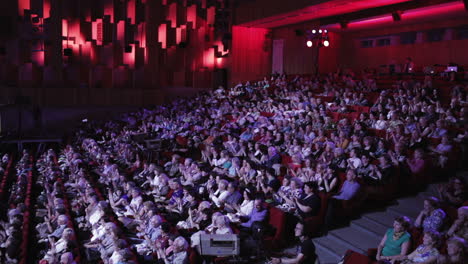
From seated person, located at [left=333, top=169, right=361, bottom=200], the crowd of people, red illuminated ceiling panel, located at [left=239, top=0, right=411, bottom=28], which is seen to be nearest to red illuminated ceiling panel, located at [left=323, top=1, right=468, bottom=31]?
red illuminated ceiling panel, located at [left=239, top=0, right=411, bottom=28]

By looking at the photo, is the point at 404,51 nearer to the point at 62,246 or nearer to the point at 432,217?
the point at 432,217

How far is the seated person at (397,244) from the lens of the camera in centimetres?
333

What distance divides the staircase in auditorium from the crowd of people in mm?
181

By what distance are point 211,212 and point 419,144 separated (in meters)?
2.75

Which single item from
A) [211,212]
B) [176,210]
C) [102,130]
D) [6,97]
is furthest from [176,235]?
[6,97]

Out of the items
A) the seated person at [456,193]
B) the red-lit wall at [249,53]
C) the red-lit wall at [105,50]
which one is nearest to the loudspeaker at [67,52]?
the red-lit wall at [105,50]

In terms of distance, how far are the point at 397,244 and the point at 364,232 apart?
2.56 ft

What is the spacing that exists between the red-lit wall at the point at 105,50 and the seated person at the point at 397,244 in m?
11.8

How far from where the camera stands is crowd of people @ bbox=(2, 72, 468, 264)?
3.90 metres

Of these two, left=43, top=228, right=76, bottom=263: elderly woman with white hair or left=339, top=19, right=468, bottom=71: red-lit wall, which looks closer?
left=43, top=228, right=76, bottom=263: elderly woman with white hair

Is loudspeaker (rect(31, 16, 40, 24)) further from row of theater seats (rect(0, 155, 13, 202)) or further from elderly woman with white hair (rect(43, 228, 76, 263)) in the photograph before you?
elderly woman with white hair (rect(43, 228, 76, 263))

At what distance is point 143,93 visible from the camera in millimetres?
14297


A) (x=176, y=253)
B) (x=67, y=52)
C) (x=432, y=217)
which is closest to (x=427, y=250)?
(x=432, y=217)

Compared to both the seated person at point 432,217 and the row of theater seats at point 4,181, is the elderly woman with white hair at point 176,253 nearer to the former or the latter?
the seated person at point 432,217
